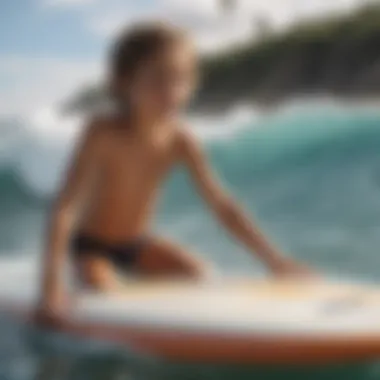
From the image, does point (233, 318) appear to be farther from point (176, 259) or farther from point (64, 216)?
point (64, 216)

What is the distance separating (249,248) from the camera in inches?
40.3

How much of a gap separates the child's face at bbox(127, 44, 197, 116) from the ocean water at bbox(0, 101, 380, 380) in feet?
0.10

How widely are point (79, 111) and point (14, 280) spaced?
182 mm

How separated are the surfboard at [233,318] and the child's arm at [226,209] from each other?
2cm

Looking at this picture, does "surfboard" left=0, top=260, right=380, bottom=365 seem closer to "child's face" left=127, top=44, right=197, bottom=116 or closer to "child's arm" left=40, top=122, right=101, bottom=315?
"child's arm" left=40, top=122, right=101, bottom=315

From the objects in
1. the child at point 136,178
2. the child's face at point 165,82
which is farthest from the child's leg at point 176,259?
the child's face at point 165,82

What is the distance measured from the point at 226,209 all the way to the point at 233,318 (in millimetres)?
112

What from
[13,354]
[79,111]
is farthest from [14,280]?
[79,111]

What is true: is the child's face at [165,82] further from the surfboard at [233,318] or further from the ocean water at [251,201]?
the surfboard at [233,318]

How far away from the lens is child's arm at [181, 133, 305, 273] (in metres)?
1.02

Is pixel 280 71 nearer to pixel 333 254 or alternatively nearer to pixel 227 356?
pixel 333 254

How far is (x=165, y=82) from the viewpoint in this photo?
102 centimetres

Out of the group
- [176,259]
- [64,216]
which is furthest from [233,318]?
[64,216]

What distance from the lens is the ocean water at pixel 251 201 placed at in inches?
39.8
